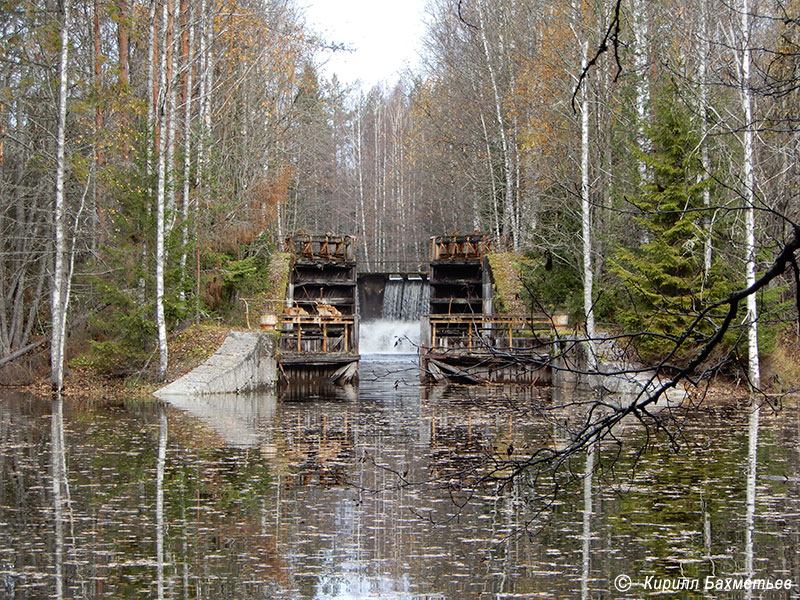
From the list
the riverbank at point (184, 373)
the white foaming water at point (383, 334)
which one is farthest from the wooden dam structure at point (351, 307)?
the riverbank at point (184, 373)

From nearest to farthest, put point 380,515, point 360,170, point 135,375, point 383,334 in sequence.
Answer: point 380,515
point 135,375
point 383,334
point 360,170

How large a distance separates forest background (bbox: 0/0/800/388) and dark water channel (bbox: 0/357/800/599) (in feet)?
20.1

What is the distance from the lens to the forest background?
64.4 ft

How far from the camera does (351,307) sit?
33625 mm

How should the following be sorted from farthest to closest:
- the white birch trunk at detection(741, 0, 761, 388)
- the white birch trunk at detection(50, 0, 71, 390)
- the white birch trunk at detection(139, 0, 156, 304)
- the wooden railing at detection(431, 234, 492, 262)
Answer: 1. the wooden railing at detection(431, 234, 492, 262)
2. the white birch trunk at detection(139, 0, 156, 304)
3. the white birch trunk at detection(50, 0, 71, 390)
4. the white birch trunk at detection(741, 0, 761, 388)

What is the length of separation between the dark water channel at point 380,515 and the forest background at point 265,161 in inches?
241

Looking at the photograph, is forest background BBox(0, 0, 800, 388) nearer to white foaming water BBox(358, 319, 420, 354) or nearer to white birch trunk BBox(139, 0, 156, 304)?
white birch trunk BBox(139, 0, 156, 304)

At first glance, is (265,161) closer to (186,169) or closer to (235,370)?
(186,169)

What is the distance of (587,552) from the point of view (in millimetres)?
6695

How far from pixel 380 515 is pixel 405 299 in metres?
29.8

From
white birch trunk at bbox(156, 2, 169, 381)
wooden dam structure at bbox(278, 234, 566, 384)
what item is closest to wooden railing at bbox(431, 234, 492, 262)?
wooden dam structure at bbox(278, 234, 566, 384)

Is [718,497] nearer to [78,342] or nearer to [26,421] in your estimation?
[26,421]

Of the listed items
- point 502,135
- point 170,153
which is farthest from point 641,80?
point 170,153

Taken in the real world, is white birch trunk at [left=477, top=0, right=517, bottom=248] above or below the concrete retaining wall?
above
